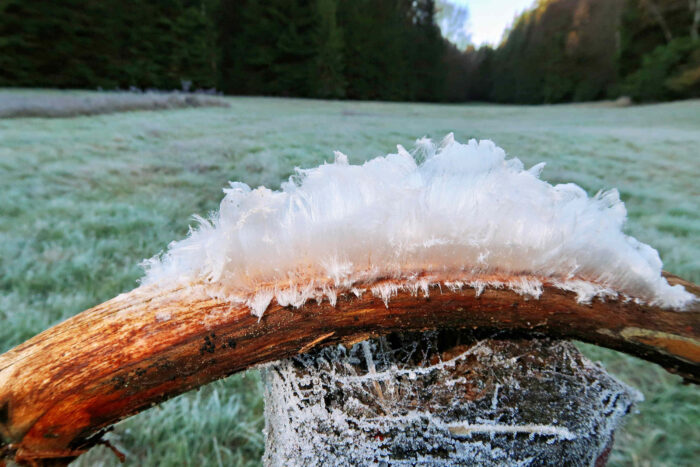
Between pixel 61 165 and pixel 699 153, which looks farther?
pixel 699 153

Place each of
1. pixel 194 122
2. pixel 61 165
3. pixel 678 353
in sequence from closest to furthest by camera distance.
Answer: pixel 678 353, pixel 61 165, pixel 194 122

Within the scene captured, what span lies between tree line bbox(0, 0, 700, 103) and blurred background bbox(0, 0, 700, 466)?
0.03 meters

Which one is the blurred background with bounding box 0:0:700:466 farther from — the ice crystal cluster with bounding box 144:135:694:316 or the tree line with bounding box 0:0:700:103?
the ice crystal cluster with bounding box 144:135:694:316

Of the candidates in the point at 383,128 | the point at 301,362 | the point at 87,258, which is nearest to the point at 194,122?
the point at 383,128

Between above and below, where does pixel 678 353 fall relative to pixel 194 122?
above

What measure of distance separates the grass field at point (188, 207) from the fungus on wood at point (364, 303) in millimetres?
312

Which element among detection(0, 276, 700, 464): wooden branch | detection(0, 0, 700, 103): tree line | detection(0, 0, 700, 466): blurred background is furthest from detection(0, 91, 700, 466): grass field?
detection(0, 0, 700, 103): tree line

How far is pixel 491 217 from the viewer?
249mm

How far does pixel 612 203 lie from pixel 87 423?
16.7 inches

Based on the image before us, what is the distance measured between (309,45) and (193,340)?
21.9 feet

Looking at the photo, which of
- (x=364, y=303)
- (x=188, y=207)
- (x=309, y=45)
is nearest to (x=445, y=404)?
(x=364, y=303)

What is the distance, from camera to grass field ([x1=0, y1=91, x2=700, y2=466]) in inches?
26.8

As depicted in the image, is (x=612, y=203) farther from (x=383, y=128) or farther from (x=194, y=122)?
(x=194, y=122)

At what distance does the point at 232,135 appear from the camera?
2449mm
